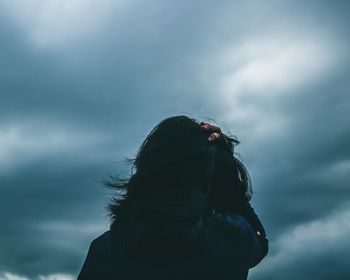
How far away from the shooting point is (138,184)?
420 cm

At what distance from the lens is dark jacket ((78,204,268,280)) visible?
3.99 meters

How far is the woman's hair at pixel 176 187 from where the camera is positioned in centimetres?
392

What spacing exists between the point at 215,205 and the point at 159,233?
2.85 ft

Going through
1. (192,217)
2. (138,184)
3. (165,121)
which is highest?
(165,121)

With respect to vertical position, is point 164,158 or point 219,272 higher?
point 164,158

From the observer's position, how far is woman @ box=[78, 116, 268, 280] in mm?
3939

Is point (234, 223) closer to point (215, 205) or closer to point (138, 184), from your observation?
point (215, 205)

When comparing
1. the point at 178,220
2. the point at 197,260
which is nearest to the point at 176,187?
the point at 178,220

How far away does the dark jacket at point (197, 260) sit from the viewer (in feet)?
13.1

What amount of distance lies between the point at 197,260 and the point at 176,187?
709 mm

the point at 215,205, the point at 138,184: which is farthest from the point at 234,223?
the point at 138,184

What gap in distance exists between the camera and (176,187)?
3.99 m

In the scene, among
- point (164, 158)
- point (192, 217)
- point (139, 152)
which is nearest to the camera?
point (192, 217)

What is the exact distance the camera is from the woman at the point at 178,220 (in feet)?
12.9
